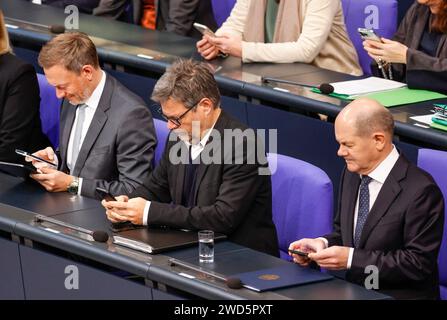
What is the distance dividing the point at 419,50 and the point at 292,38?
725 millimetres

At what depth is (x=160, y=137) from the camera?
4801mm

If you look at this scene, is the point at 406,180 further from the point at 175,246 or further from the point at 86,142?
the point at 86,142

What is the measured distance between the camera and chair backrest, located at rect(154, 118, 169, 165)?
478 centimetres

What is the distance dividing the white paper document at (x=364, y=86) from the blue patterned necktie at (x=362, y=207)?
53.3 inches

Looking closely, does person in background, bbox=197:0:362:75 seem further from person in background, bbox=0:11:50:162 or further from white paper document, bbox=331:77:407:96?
person in background, bbox=0:11:50:162

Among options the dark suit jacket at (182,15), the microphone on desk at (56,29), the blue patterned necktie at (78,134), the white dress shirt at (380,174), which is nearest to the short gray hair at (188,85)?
the white dress shirt at (380,174)

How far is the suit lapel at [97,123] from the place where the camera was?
4840mm

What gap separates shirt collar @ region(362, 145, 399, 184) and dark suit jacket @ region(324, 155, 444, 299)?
0.8 inches

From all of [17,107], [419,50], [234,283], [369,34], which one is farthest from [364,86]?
[234,283]

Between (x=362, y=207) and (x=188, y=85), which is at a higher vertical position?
(x=188, y=85)

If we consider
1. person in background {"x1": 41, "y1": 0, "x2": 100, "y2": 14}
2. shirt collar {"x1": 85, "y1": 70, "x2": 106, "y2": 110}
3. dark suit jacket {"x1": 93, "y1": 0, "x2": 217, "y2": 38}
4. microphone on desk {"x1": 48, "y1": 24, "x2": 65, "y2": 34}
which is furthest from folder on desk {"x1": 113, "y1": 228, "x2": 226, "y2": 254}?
person in background {"x1": 41, "y1": 0, "x2": 100, "y2": 14}

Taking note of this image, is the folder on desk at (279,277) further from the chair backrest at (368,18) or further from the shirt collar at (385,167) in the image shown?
the chair backrest at (368,18)

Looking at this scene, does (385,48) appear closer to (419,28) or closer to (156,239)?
(419,28)

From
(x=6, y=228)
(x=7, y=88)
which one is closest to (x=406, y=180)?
(x=6, y=228)
